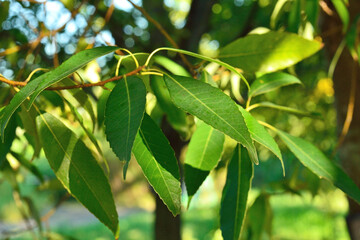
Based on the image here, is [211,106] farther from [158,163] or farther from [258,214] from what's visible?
[258,214]

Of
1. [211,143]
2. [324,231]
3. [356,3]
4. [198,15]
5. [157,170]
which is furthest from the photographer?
[324,231]

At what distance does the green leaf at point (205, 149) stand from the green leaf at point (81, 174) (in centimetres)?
11

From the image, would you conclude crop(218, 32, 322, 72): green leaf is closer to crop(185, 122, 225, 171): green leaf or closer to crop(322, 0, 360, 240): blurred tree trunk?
crop(185, 122, 225, 171): green leaf

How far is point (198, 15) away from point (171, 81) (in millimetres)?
1294

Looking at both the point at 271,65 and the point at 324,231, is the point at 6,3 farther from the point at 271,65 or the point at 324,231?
the point at 324,231

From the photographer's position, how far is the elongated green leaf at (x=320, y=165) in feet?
1.71

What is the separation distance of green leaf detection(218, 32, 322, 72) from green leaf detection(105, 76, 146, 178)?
0.76 feet

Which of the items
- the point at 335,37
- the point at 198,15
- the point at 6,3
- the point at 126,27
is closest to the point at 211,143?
the point at 6,3

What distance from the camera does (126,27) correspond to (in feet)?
6.55

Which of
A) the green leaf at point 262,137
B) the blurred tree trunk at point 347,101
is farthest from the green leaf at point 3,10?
the blurred tree trunk at point 347,101

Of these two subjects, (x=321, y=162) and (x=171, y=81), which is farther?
(x=321, y=162)

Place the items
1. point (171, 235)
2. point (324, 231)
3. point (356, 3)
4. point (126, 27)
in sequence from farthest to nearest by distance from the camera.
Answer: point (324, 231), point (126, 27), point (171, 235), point (356, 3)

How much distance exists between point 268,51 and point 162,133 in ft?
0.81

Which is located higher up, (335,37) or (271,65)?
(271,65)
